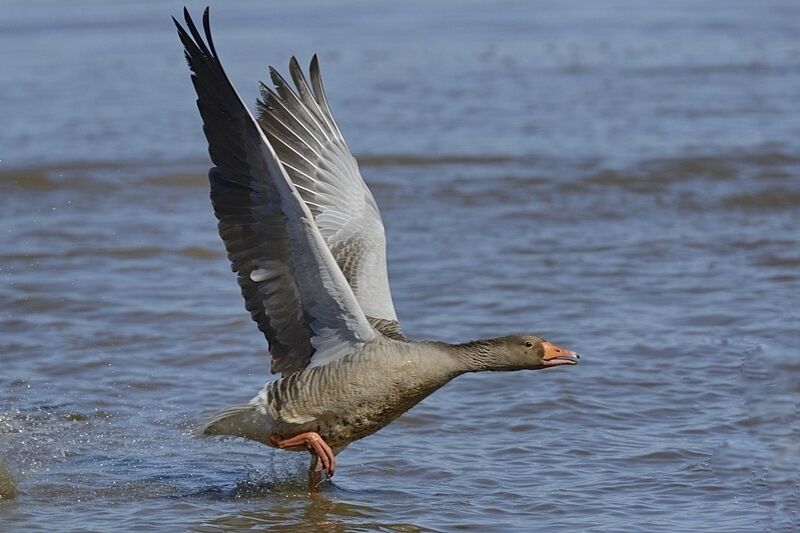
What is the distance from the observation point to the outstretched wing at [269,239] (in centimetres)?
626

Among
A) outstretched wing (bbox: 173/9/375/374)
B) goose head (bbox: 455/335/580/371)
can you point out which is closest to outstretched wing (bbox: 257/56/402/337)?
outstretched wing (bbox: 173/9/375/374)

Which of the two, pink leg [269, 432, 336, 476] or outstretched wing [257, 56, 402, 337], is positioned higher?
outstretched wing [257, 56, 402, 337]

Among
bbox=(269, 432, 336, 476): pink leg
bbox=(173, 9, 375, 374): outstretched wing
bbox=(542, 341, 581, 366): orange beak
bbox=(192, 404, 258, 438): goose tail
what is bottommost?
bbox=(269, 432, 336, 476): pink leg

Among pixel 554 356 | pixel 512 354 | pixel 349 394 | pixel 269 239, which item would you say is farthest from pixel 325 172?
pixel 554 356

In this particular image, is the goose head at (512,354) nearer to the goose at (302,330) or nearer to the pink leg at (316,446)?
the goose at (302,330)

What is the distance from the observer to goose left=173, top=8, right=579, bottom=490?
6.34m

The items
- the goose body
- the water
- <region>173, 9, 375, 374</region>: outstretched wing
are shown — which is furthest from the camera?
the water

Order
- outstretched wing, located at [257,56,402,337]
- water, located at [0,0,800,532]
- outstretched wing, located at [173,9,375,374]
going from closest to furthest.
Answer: outstretched wing, located at [173,9,375,374], water, located at [0,0,800,532], outstretched wing, located at [257,56,402,337]

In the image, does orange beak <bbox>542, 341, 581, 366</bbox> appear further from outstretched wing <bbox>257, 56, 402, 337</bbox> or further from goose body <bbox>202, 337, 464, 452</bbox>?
outstretched wing <bbox>257, 56, 402, 337</bbox>

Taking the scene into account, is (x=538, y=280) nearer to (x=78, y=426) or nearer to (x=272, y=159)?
(x=78, y=426)

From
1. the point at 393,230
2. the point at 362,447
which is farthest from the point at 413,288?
the point at 362,447

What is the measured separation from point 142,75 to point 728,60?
9491mm

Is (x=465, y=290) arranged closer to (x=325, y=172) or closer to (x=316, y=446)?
(x=325, y=172)

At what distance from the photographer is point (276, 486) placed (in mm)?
7207
